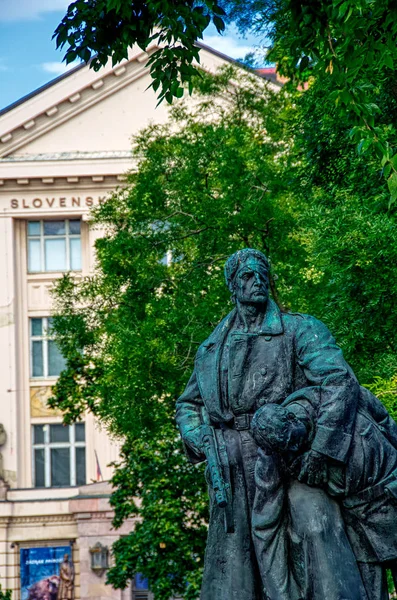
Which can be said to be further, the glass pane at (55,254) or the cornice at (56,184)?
the glass pane at (55,254)

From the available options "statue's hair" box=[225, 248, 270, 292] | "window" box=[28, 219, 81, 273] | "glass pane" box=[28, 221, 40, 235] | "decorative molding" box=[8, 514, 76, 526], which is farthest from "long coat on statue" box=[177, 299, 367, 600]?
"glass pane" box=[28, 221, 40, 235]

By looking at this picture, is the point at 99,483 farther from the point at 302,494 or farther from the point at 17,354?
the point at 302,494

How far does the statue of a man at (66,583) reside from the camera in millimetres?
49219

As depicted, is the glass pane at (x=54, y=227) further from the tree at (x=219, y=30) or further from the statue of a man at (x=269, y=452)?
the statue of a man at (x=269, y=452)

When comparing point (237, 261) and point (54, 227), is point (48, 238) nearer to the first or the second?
point (54, 227)

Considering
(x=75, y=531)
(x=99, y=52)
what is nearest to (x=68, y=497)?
(x=75, y=531)

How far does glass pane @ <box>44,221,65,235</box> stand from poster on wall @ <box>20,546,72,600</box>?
10032mm

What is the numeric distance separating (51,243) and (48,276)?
111cm

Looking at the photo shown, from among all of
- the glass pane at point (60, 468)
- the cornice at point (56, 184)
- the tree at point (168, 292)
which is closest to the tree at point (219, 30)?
the tree at point (168, 292)

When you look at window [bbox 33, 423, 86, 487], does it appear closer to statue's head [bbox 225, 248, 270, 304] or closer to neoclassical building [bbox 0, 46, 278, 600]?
neoclassical building [bbox 0, 46, 278, 600]

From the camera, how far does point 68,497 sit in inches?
1981

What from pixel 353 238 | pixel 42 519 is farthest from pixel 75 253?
pixel 353 238

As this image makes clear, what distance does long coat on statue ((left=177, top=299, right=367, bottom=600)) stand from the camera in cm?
918

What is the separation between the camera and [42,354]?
51.8 m
